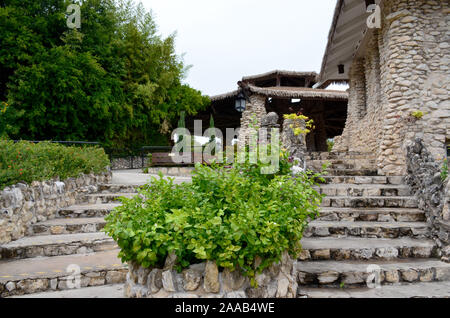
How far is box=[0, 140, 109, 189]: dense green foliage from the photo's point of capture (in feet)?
13.8

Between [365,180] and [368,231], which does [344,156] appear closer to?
[365,180]

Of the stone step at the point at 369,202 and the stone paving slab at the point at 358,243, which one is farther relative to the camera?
the stone step at the point at 369,202

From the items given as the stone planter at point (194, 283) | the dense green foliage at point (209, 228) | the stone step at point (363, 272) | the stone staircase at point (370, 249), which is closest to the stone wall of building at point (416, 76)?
the stone staircase at point (370, 249)

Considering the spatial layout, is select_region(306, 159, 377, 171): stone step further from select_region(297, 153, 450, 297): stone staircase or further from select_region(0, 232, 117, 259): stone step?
select_region(0, 232, 117, 259): stone step

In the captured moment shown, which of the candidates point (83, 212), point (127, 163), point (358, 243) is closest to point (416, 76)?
point (358, 243)

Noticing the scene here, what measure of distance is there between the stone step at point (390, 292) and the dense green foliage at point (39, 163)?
13.3 ft

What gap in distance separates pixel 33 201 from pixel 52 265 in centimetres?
158

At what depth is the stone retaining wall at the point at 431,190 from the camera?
348 cm

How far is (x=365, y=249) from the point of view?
3346mm

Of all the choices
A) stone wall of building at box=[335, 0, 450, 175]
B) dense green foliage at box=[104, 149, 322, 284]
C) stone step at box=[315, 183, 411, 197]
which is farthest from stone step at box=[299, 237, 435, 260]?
stone wall of building at box=[335, 0, 450, 175]

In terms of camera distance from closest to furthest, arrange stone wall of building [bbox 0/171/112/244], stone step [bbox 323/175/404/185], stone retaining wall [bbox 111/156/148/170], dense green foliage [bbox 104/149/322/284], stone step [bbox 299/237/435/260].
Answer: dense green foliage [bbox 104/149/322/284]
stone step [bbox 299/237/435/260]
stone wall of building [bbox 0/171/112/244]
stone step [bbox 323/175/404/185]
stone retaining wall [bbox 111/156/148/170]

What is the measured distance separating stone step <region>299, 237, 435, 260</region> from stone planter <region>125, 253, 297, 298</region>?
131cm

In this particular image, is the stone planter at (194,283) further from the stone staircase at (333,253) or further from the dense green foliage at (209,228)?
the stone staircase at (333,253)

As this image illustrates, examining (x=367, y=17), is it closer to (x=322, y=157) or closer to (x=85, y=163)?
(x=322, y=157)
